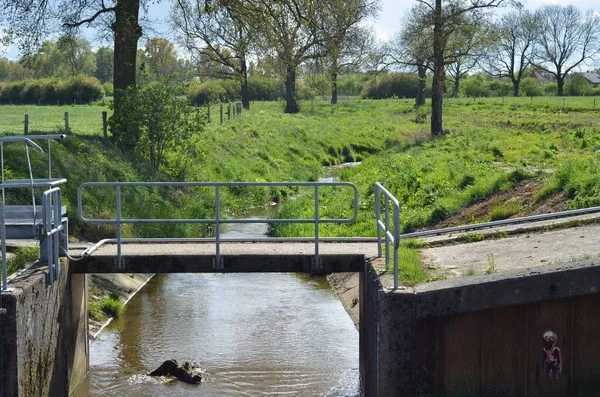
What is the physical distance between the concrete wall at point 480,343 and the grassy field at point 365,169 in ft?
4.87

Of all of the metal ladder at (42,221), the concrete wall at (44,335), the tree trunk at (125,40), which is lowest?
the concrete wall at (44,335)

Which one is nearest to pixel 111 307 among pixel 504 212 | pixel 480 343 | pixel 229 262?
pixel 229 262

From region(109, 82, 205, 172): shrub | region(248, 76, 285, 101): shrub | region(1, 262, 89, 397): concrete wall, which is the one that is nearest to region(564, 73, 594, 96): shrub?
region(248, 76, 285, 101): shrub

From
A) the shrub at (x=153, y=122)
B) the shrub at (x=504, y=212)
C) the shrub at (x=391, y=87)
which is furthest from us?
the shrub at (x=391, y=87)

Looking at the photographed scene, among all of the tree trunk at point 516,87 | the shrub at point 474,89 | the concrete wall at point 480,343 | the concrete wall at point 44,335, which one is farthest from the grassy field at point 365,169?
the tree trunk at point 516,87

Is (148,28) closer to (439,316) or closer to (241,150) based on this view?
(241,150)

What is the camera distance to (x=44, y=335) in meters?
11.4

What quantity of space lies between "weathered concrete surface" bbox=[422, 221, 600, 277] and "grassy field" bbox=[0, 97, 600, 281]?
1.72 ft

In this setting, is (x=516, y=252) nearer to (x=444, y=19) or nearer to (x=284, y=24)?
(x=284, y=24)

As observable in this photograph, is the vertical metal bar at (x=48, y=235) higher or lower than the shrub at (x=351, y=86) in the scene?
lower

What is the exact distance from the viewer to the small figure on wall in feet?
31.4

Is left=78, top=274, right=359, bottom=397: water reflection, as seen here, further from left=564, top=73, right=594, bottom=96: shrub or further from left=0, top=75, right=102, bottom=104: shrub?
left=564, top=73, right=594, bottom=96: shrub

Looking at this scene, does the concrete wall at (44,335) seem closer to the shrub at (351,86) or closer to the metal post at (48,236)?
the metal post at (48,236)

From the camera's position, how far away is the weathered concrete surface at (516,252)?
10609 millimetres
